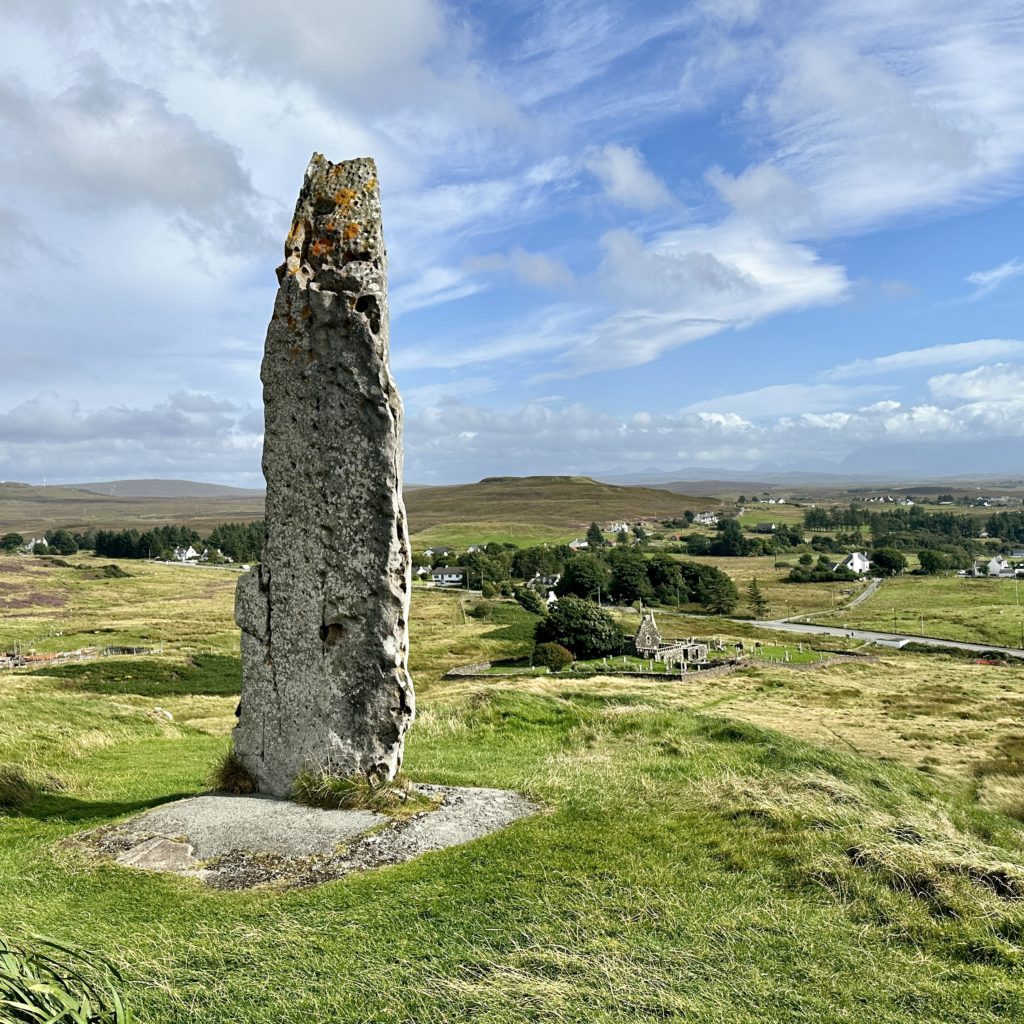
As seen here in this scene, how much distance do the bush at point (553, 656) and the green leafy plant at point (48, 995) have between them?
59.9 metres

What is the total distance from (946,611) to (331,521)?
118 meters

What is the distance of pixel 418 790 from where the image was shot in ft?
41.5

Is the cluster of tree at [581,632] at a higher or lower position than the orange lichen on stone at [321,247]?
lower

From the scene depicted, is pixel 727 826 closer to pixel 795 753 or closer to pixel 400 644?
pixel 400 644

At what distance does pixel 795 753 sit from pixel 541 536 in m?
170

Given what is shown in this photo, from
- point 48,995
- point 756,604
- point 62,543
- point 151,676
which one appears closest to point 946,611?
point 756,604

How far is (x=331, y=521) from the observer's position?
40.7 ft

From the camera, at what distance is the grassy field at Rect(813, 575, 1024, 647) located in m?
95.6

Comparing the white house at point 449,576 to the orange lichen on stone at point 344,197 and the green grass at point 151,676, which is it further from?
the orange lichen on stone at point 344,197

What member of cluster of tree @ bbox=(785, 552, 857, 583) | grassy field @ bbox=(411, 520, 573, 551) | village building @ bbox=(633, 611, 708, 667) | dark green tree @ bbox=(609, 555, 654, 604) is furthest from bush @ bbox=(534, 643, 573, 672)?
grassy field @ bbox=(411, 520, 573, 551)

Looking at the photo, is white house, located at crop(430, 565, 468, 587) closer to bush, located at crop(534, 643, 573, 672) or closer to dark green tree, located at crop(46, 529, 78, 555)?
bush, located at crop(534, 643, 573, 672)

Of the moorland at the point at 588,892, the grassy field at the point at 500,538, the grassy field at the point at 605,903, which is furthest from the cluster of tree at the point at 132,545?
the grassy field at the point at 605,903

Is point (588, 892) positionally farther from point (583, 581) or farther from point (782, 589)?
point (782, 589)

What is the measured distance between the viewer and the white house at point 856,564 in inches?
5896
